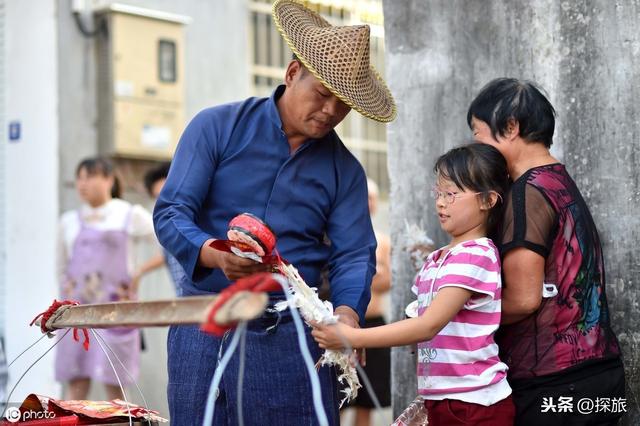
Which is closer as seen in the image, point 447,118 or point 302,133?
point 302,133

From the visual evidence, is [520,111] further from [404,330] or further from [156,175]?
[156,175]

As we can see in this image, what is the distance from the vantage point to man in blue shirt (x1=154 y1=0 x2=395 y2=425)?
124 inches

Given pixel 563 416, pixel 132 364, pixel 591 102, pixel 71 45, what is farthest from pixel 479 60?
pixel 71 45

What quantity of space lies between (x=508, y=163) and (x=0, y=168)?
5.74m

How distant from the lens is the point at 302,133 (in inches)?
129

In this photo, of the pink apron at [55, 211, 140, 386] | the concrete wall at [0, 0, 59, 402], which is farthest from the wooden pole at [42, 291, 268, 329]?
the concrete wall at [0, 0, 59, 402]

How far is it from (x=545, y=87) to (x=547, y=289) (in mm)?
1065

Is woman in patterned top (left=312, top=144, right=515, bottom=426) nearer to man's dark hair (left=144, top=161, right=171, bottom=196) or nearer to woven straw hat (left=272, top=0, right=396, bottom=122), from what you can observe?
woven straw hat (left=272, top=0, right=396, bottom=122)

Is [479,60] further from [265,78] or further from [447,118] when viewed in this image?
[265,78]

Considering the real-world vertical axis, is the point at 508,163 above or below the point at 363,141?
below

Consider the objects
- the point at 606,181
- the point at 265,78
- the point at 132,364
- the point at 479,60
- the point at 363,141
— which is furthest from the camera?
the point at 363,141

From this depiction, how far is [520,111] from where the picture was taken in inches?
124

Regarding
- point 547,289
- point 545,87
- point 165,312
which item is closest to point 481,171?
point 547,289

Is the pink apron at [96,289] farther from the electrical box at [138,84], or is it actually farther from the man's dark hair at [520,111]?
the man's dark hair at [520,111]
